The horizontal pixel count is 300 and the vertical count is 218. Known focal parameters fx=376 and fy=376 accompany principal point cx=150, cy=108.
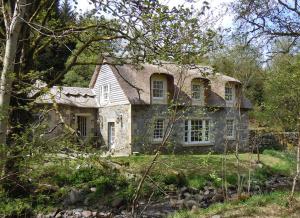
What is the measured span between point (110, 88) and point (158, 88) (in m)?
3.10

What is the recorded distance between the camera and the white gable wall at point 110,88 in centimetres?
2194

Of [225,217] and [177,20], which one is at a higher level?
[177,20]

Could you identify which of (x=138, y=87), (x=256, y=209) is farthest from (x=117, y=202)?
(x=138, y=87)

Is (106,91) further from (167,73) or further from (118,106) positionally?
(167,73)

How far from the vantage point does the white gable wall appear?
2194cm

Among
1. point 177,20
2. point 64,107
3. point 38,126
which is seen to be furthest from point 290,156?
point 38,126

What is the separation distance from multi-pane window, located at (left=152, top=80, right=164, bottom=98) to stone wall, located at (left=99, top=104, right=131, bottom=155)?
6.78ft

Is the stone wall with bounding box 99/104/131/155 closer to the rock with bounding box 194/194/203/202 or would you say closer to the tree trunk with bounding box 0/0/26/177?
the rock with bounding box 194/194/203/202

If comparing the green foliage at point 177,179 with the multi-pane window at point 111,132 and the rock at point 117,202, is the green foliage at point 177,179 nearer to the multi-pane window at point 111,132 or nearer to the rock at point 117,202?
the rock at point 117,202

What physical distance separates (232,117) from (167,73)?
5982 millimetres

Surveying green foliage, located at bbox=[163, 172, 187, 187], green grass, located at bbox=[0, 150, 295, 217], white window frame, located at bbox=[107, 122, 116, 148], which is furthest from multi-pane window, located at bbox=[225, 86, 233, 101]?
green foliage, located at bbox=[163, 172, 187, 187]

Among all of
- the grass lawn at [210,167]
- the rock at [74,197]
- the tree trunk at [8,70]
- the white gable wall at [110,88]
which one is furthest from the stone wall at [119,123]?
the tree trunk at [8,70]

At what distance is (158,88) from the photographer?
22.3 meters

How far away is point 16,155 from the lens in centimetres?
455
